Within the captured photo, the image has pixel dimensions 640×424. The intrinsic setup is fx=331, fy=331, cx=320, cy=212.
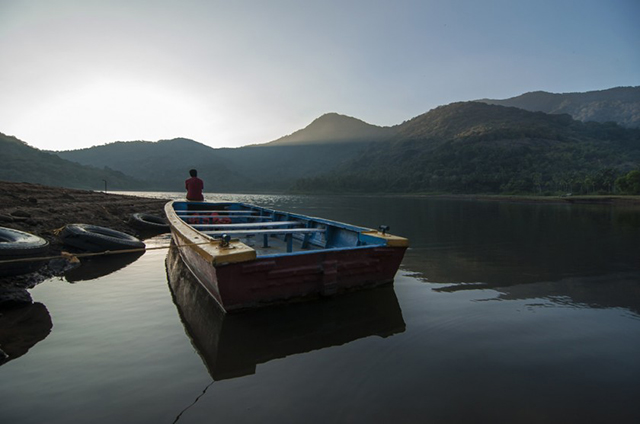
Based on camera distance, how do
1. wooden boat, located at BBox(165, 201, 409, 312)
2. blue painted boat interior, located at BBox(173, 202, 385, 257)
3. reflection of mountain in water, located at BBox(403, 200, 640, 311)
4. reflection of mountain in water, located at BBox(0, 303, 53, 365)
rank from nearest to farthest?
reflection of mountain in water, located at BBox(0, 303, 53, 365)
wooden boat, located at BBox(165, 201, 409, 312)
blue painted boat interior, located at BBox(173, 202, 385, 257)
reflection of mountain in water, located at BBox(403, 200, 640, 311)

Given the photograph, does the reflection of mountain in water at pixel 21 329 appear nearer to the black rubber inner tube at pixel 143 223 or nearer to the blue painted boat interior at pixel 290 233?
the blue painted boat interior at pixel 290 233

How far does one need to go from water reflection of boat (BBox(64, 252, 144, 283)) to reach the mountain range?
7382 centimetres

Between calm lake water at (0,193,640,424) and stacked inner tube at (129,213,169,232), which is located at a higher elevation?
stacked inner tube at (129,213,169,232)

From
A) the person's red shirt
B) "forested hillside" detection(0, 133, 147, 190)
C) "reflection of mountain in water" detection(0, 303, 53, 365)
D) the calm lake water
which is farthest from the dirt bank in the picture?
"forested hillside" detection(0, 133, 147, 190)

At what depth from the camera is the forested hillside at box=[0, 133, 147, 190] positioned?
86500mm

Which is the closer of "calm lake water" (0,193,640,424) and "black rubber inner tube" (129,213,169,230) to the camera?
"calm lake water" (0,193,640,424)

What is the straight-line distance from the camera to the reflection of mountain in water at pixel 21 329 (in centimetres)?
393

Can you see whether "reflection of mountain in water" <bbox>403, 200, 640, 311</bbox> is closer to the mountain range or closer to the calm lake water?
the calm lake water

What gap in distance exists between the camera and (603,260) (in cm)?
984

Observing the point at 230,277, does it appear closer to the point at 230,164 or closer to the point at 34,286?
the point at 34,286

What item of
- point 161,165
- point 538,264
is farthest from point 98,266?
point 161,165

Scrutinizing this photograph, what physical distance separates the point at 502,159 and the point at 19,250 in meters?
107

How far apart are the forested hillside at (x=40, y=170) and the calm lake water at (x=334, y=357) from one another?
105 m

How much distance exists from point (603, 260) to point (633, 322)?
598 cm
